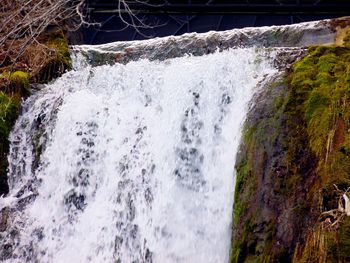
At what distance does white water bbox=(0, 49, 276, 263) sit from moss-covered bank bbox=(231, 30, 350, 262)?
353 mm

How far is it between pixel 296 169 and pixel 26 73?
13.2 feet

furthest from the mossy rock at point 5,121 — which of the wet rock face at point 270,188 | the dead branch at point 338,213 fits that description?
the dead branch at point 338,213

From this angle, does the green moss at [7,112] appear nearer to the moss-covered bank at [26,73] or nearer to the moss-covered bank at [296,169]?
the moss-covered bank at [26,73]

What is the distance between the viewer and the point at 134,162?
5.52 m

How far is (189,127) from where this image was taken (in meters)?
5.49

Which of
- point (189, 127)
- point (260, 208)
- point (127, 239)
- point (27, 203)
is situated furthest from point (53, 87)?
point (260, 208)

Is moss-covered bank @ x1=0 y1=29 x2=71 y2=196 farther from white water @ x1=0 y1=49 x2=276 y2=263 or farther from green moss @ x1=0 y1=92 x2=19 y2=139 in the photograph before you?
white water @ x1=0 y1=49 x2=276 y2=263

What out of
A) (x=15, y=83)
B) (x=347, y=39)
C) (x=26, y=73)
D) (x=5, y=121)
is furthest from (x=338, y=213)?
(x=26, y=73)

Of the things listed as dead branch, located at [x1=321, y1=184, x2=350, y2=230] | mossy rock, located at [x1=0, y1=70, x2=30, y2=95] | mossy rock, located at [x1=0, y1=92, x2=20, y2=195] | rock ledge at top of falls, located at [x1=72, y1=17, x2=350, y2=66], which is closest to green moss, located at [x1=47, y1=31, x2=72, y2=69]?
rock ledge at top of falls, located at [x1=72, y1=17, x2=350, y2=66]

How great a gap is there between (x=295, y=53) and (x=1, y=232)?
11.2 ft

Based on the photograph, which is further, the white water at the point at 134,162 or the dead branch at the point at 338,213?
the white water at the point at 134,162

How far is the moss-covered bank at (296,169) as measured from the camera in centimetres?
376

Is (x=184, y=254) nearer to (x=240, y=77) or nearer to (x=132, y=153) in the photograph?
(x=132, y=153)

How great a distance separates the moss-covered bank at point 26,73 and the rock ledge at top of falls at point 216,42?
1.24 ft
